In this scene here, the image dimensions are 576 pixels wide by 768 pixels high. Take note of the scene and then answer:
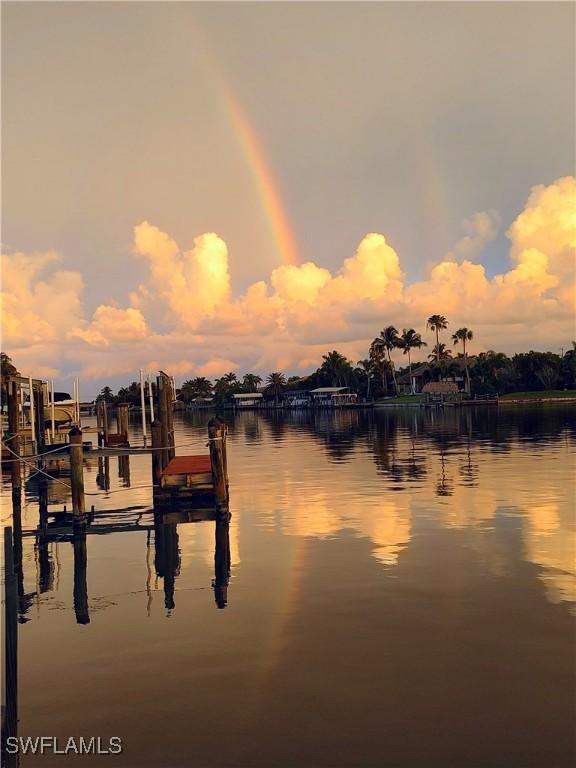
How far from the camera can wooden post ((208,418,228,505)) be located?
23.6 metres

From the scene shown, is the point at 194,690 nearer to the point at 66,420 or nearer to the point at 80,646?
the point at 80,646

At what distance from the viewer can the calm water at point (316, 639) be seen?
9180 mm

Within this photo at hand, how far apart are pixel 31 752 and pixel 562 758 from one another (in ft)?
21.9

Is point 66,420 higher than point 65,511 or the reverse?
higher

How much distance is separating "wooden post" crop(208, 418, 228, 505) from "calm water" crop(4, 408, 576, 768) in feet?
4.12

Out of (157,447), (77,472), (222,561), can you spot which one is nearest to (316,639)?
(222,561)

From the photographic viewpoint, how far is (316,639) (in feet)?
41.7

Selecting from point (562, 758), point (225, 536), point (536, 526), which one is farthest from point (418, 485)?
point (562, 758)

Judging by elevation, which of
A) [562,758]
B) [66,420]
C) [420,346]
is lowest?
[562,758]

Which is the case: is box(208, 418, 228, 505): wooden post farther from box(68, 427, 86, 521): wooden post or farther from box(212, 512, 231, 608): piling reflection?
box(68, 427, 86, 521): wooden post

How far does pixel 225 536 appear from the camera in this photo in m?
22.4

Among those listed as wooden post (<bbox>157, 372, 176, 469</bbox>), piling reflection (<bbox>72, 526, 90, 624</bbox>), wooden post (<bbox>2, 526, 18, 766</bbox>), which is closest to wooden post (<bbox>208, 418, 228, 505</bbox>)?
piling reflection (<bbox>72, 526, 90, 624</bbox>)

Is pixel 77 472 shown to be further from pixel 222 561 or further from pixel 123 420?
pixel 123 420

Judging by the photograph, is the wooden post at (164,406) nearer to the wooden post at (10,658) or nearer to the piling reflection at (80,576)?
the piling reflection at (80,576)
